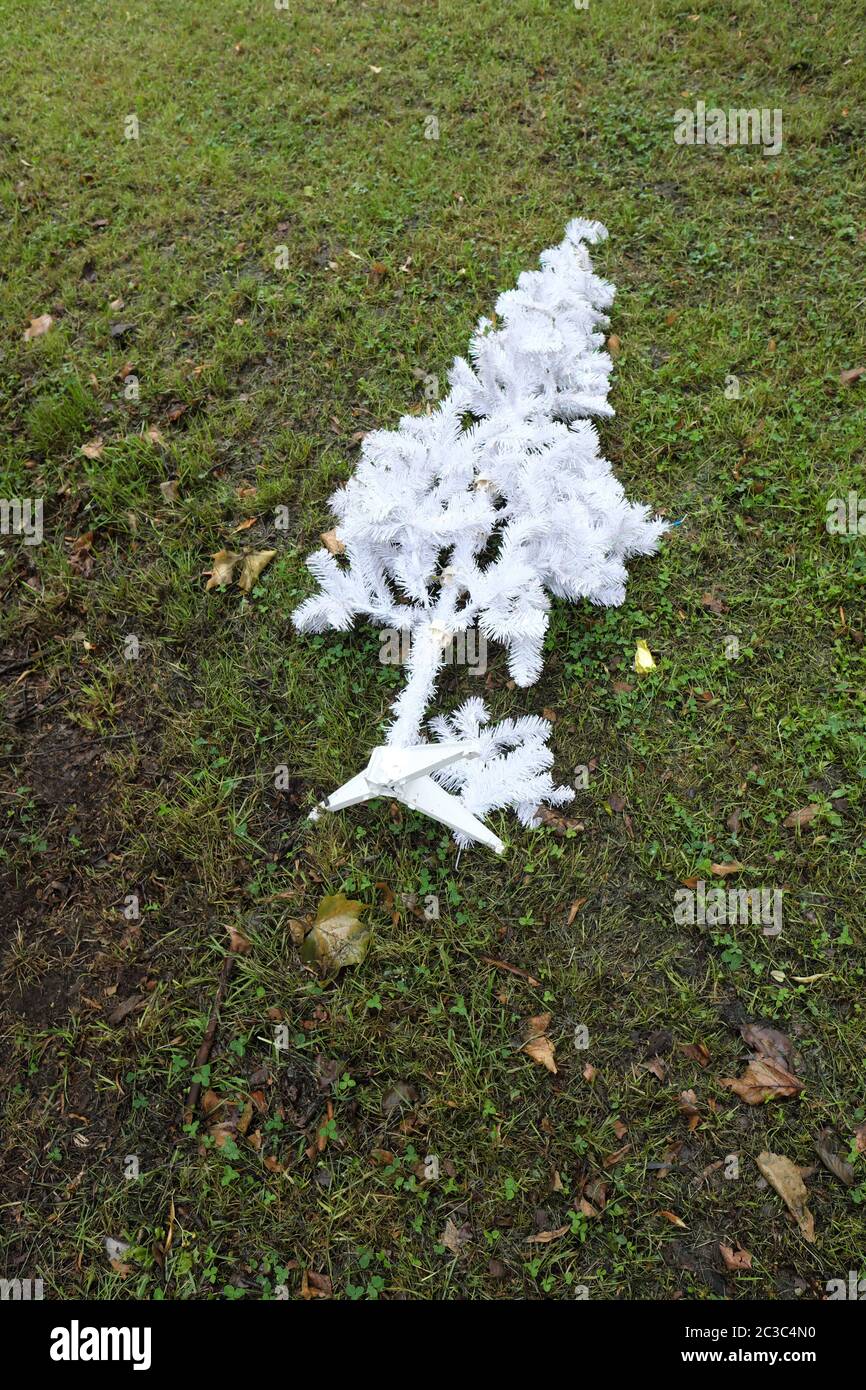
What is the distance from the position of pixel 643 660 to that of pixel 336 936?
5.18ft

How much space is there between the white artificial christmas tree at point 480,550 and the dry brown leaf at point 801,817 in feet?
2.54

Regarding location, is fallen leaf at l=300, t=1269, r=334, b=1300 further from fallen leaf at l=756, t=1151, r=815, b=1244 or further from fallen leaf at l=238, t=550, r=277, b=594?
fallen leaf at l=238, t=550, r=277, b=594

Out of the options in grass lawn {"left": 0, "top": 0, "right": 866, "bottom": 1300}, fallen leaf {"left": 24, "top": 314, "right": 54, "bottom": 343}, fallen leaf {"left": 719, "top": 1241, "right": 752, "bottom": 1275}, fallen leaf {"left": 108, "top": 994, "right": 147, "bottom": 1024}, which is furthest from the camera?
fallen leaf {"left": 24, "top": 314, "right": 54, "bottom": 343}

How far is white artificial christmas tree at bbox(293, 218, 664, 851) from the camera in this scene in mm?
2793

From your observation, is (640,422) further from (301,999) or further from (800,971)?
(301,999)

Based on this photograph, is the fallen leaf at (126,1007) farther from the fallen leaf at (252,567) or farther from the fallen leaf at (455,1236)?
the fallen leaf at (252,567)

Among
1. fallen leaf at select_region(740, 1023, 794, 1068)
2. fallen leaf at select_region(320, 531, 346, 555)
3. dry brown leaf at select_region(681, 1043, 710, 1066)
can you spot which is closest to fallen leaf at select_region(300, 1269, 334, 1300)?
dry brown leaf at select_region(681, 1043, 710, 1066)

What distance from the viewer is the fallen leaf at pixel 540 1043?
2.40 m

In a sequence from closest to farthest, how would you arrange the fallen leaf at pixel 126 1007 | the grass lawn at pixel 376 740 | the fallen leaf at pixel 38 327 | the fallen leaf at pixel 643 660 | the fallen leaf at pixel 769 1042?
the grass lawn at pixel 376 740, the fallen leaf at pixel 769 1042, the fallen leaf at pixel 126 1007, the fallen leaf at pixel 643 660, the fallen leaf at pixel 38 327

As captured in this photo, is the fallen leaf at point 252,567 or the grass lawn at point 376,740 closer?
the grass lawn at point 376,740

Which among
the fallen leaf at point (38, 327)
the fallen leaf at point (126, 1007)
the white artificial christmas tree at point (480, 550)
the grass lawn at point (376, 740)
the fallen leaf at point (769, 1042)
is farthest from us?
the fallen leaf at point (38, 327)

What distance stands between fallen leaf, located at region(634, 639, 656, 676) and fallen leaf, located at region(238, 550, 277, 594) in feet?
5.31

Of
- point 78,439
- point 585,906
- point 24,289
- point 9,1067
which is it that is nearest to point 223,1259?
point 9,1067

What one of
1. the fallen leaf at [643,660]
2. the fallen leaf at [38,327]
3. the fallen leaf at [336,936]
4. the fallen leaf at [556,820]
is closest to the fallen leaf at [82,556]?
the fallen leaf at [38,327]
